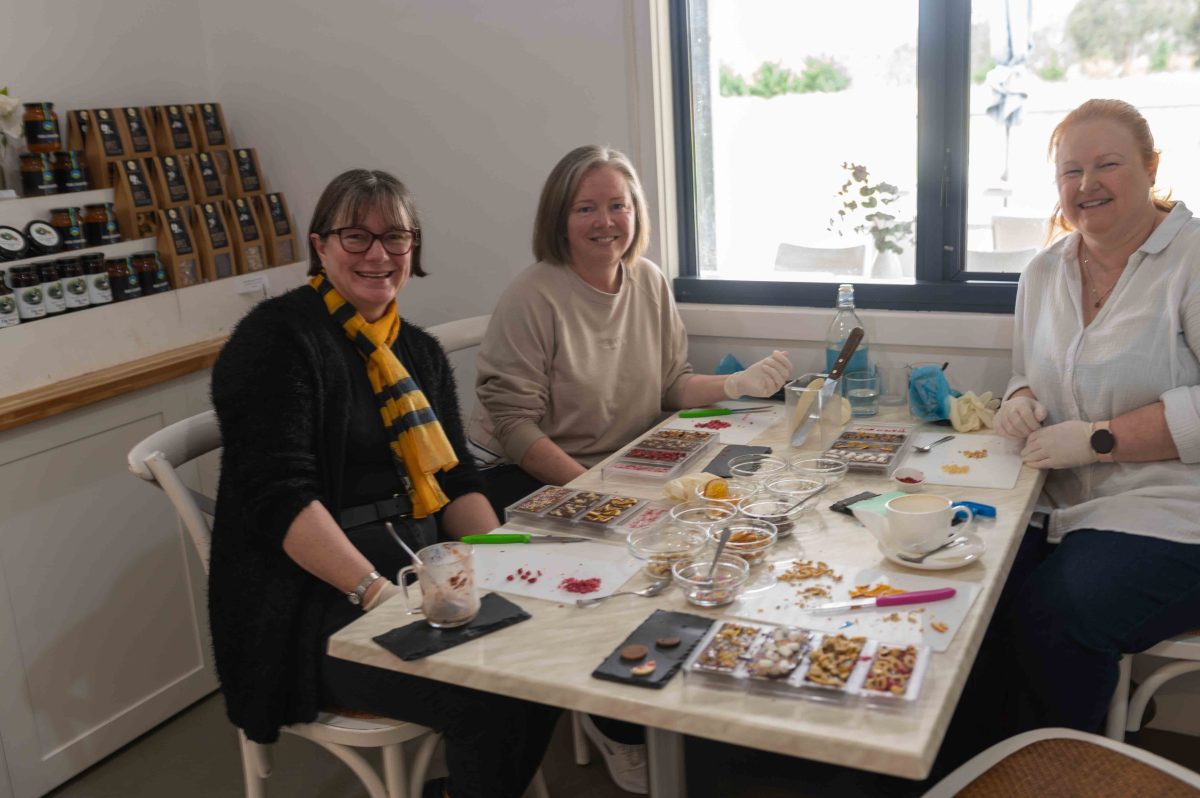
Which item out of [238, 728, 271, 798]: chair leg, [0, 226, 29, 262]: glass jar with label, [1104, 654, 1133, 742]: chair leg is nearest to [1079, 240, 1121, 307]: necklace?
[1104, 654, 1133, 742]: chair leg

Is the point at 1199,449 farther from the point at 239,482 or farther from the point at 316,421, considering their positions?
the point at 239,482

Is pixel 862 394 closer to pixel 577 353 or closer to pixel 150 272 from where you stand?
pixel 577 353

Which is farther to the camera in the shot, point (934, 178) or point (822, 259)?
point (822, 259)

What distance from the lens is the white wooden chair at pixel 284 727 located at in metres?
1.73

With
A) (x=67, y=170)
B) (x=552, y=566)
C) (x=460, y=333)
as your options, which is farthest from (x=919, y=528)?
(x=67, y=170)

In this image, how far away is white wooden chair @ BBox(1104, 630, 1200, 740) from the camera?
1.80 m

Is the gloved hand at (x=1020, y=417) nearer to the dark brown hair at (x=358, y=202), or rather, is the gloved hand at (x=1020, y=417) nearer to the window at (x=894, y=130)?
the window at (x=894, y=130)

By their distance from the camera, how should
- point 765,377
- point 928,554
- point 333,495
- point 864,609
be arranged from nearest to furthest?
point 864,609, point 928,554, point 333,495, point 765,377

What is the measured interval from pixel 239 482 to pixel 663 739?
2.62 feet

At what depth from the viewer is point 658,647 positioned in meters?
1.30

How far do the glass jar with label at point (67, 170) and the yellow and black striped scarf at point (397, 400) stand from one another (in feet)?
3.54

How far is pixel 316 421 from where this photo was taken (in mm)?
1824

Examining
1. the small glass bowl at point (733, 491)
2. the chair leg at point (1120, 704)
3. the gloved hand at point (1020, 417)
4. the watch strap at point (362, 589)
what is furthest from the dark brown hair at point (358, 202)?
the chair leg at point (1120, 704)

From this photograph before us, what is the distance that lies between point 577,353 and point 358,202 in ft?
2.24
